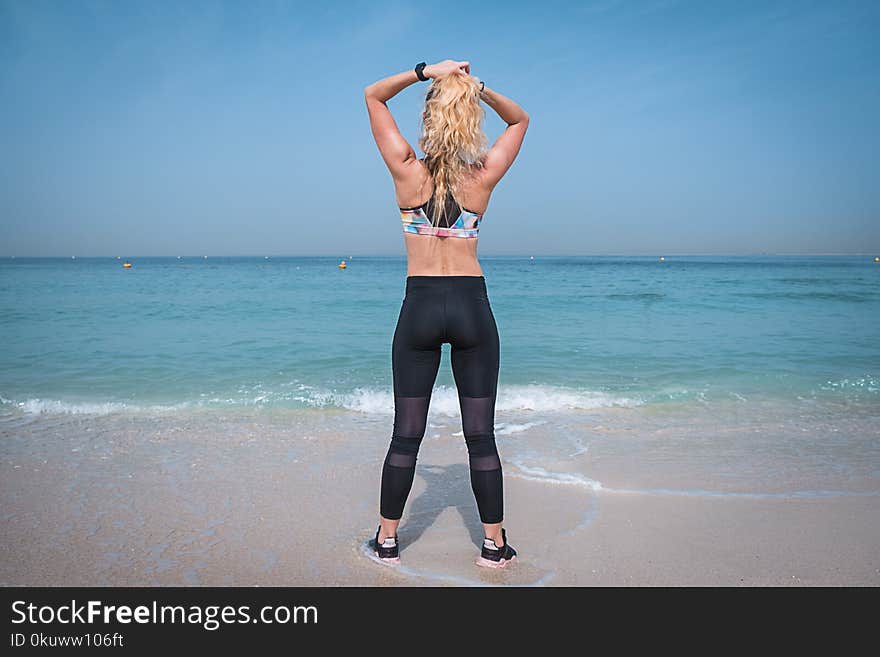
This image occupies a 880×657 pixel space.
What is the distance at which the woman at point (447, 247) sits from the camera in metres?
3.23

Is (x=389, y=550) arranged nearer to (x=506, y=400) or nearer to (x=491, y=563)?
(x=491, y=563)

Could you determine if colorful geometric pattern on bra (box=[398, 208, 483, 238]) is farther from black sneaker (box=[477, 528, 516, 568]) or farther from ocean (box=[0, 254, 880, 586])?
ocean (box=[0, 254, 880, 586])

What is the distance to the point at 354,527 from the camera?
413 centimetres

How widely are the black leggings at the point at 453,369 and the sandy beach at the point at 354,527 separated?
1.51ft

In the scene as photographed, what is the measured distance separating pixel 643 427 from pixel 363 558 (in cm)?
419

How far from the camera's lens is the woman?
3.23 meters

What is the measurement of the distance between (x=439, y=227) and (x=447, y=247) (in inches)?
4.4

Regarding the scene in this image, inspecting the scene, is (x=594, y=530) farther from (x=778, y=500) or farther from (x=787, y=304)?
(x=787, y=304)

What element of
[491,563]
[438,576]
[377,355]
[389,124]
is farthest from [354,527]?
[377,355]

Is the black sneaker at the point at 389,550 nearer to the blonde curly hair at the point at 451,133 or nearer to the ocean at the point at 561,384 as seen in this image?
the blonde curly hair at the point at 451,133

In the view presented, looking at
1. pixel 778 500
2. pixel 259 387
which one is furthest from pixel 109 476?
pixel 778 500

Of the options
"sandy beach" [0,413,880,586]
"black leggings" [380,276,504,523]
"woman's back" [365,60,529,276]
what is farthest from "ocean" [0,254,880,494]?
"woman's back" [365,60,529,276]

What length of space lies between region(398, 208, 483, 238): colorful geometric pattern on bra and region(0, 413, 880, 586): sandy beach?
1824mm

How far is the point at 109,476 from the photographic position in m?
5.13
